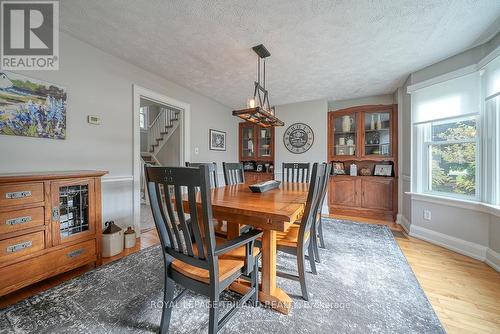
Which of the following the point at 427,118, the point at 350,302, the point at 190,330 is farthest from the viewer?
the point at 427,118

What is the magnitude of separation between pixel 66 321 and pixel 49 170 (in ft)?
4.72

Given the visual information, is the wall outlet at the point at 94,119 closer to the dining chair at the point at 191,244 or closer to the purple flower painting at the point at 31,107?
the purple flower painting at the point at 31,107

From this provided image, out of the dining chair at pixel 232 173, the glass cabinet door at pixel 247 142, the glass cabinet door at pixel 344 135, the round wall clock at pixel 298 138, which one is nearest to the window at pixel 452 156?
the glass cabinet door at pixel 344 135

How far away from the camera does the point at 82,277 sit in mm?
1793

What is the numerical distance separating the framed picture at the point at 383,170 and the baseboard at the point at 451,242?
46.0 inches

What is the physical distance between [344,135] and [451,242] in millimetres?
2404

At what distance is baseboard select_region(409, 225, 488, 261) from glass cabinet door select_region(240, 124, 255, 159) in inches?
136

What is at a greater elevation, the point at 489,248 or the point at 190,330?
the point at 489,248

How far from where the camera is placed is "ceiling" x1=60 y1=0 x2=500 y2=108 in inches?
66.5

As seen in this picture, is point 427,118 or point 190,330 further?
point 427,118

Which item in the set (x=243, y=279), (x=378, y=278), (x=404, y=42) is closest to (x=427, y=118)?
(x=404, y=42)

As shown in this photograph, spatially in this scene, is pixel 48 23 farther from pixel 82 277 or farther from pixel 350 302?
pixel 350 302

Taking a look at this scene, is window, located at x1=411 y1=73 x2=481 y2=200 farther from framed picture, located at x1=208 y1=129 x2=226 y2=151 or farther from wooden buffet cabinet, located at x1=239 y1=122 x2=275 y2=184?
framed picture, located at x1=208 y1=129 x2=226 y2=151

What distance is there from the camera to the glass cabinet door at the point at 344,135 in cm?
407
